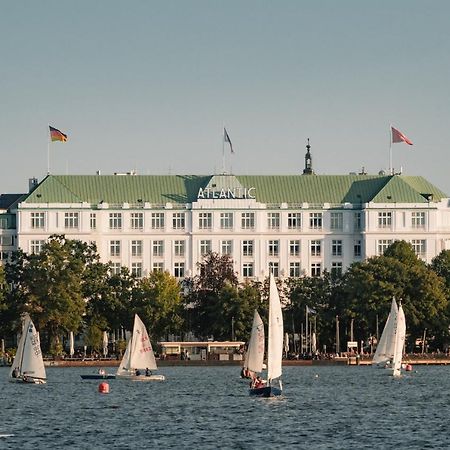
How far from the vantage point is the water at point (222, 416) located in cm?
11975

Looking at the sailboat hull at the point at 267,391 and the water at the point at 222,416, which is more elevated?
the sailboat hull at the point at 267,391

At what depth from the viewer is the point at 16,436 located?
122m

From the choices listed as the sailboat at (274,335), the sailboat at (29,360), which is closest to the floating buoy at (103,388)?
the sailboat at (29,360)

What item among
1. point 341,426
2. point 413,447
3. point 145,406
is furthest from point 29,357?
point 413,447

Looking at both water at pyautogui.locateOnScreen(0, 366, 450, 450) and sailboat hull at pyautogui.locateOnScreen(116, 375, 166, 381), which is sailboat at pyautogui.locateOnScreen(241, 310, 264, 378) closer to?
water at pyautogui.locateOnScreen(0, 366, 450, 450)

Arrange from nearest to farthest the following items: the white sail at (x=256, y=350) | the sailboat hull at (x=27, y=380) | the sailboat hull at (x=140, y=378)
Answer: the white sail at (x=256, y=350)
the sailboat hull at (x=27, y=380)
the sailboat hull at (x=140, y=378)

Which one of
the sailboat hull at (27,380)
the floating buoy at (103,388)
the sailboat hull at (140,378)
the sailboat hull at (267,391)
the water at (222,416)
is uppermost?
the sailboat hull at (140,378)

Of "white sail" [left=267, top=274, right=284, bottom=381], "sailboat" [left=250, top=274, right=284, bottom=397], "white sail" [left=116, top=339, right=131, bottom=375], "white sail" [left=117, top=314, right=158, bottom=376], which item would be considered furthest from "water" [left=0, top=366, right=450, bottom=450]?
"white sail" [left=267, top=274, right=284, bottom=381]

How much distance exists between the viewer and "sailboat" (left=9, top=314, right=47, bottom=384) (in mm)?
172375

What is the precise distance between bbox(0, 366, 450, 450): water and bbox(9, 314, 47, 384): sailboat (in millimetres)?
994

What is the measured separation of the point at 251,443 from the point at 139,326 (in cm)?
6774

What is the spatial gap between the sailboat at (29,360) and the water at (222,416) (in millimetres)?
994

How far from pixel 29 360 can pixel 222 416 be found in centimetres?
4036

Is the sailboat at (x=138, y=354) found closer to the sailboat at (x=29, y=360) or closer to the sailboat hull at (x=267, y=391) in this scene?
the sailboat at (x=29, y=360)
